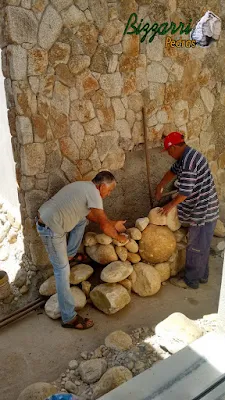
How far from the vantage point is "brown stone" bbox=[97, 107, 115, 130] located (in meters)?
4.46

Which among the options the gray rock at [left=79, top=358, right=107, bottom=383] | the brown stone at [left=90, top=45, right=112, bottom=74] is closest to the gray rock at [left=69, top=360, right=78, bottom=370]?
the gray rock at [left=79, top=358, right=107, bottom=383]

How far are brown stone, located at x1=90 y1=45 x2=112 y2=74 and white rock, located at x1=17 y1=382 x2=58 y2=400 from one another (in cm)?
321

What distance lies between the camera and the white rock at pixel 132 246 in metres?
4.52

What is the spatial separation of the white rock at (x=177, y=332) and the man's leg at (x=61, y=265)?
3.18 feet

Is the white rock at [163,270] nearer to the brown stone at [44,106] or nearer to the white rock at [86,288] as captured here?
the white rock at [86,288]

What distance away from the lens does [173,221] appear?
473cm

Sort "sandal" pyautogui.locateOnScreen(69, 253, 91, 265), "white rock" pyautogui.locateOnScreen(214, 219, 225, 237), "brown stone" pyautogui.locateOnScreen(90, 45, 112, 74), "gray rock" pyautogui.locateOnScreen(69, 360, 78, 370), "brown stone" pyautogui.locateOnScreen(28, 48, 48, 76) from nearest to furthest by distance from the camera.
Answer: "gray rock" pyautogui.locateOnScreen(69, 360, 78, 370)
"brown stone" pyautogui.locateOnScreen(28, 48, 48, 76)
"brown stone" pyautogui.locateOnScreen(90, 45, 112, 74)
"sandal" pyautogui.locateOnScreen(69, 253, 91, 265)
"white rock" pyautogui.locateOnScreen(214, 219, 225, 237)

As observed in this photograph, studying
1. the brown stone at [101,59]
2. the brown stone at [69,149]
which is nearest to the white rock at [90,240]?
the brown stone at [69,149]

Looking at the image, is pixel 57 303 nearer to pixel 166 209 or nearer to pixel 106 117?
pixel 166 209

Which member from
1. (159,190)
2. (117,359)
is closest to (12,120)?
(159,190)

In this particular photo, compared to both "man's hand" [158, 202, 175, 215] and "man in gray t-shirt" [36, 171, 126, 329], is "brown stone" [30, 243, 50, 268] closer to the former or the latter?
"man in gray t-shirt" [36, 171, 126, 329]

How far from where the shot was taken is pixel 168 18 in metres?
4.67

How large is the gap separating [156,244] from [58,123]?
1805mm

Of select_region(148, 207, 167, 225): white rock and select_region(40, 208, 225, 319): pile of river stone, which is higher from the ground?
select_region(148, 207, 167, 225): white rock
